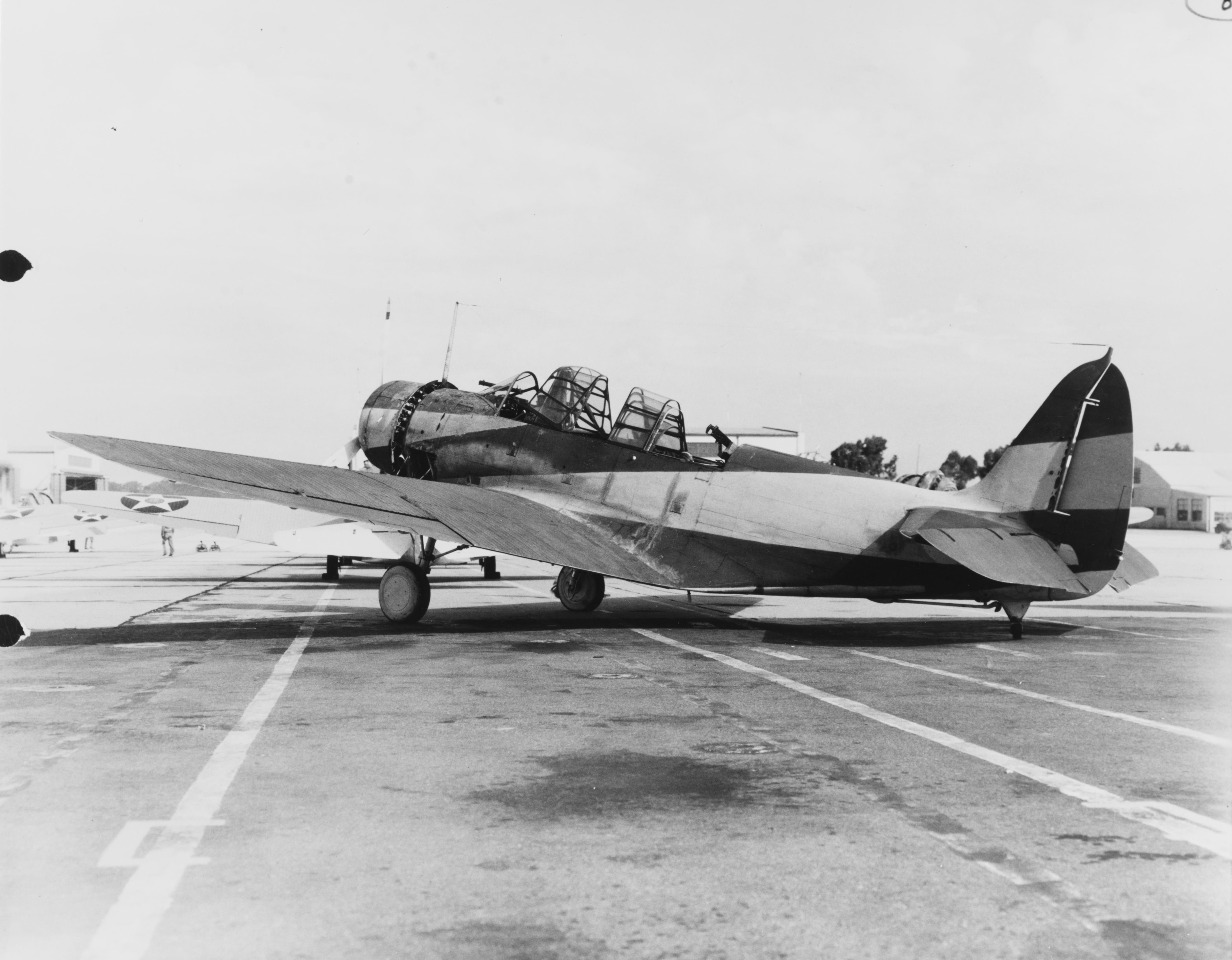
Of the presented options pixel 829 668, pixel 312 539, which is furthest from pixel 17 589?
pixel 829 668

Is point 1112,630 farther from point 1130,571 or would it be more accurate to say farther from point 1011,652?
point 1011,652

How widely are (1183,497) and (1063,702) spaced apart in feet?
269

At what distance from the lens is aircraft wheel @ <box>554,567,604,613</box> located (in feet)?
53.1

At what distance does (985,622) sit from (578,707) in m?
9.43

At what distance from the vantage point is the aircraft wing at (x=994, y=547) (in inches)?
448

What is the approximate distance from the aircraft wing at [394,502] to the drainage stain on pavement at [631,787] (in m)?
6.41

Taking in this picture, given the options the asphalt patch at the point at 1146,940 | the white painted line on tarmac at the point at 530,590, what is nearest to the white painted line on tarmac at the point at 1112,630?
the white painted line on tarmac at the point at 530,590

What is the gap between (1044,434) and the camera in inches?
503

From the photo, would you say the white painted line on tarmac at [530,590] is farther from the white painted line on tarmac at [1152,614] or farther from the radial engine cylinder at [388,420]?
the white painted line on tarmac at [1152,614]

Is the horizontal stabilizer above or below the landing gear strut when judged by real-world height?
above

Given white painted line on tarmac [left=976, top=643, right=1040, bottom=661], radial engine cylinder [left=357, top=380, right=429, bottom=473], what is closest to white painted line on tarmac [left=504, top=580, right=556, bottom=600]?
radial engine cylinder [left=357, top=380, right=429, bottom=473]

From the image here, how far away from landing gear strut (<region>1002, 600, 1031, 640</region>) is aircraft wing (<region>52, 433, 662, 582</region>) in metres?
4.06

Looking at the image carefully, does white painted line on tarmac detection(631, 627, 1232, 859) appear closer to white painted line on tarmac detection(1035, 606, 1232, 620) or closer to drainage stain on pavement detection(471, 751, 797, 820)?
drainage stain on pavement detection(471, 751, 797, 820)

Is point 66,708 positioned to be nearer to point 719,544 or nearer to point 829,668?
point 829,668
